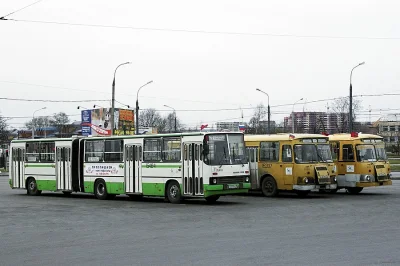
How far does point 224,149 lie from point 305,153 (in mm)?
4231

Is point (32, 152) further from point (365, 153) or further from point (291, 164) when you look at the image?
point (365, 153)

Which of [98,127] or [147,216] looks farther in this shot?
[98,127]

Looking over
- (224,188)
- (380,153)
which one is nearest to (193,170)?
(224,188)

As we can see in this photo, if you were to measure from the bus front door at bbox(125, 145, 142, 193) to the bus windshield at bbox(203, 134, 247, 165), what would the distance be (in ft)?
12.0

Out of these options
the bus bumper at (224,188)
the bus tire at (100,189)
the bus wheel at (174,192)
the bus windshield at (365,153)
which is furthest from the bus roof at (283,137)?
the bus tire at (100,189)

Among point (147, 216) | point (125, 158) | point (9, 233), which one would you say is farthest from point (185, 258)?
point (125, 158)

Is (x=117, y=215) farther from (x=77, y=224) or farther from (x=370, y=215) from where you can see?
(x=370, y=215)

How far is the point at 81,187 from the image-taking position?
29.1 m

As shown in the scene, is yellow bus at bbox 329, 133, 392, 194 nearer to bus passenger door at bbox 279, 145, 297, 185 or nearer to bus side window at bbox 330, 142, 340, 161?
bus side window at bbox 330, 142, 340, 161

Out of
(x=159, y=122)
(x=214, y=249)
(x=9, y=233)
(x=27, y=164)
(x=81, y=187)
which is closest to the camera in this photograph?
(x=214, y=249)

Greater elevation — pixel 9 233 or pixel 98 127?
pixel 98 127

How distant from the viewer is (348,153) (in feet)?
93.4

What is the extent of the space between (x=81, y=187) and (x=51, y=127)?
3762 inches

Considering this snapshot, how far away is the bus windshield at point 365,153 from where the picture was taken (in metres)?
28.1
